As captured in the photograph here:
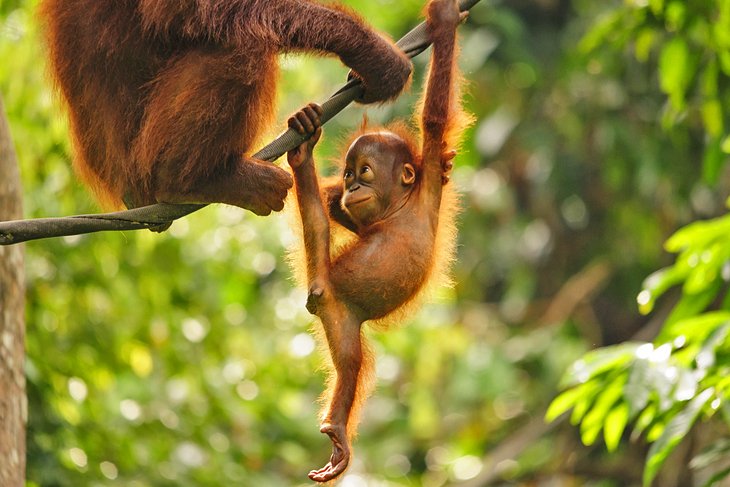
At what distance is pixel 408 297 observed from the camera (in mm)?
4137

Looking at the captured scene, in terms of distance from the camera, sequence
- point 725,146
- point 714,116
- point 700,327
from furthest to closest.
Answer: point 714,116, point 725,146, point 700,327

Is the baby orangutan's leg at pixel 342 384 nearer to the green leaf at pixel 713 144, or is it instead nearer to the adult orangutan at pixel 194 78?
the adult orangutan at pixel 194 78

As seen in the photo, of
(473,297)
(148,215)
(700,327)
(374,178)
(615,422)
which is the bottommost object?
(473,297)

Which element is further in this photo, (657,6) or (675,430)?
(657,6)

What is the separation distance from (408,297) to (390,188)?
41 centimetres

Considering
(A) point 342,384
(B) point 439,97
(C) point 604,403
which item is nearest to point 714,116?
(C) point 604,403

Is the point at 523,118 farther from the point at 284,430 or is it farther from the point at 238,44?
the point at 238,44

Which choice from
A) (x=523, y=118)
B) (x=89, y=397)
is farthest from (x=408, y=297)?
(x=523, y=118)

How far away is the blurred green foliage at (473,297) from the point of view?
5.30m

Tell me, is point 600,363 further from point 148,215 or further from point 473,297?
point 473,297

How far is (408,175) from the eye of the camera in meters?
4.30

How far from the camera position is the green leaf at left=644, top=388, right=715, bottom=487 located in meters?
4.18

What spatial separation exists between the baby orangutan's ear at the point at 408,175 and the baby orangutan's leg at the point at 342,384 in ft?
2.02

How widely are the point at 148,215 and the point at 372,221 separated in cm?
87
